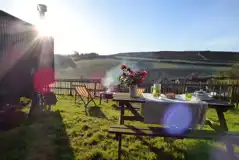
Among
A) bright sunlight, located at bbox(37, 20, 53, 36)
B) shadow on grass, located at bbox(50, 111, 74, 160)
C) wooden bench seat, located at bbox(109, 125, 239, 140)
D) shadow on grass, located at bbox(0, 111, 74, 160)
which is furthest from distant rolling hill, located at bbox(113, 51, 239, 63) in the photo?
wooden bench seat, located at bbox(109, 125, 239, 140)

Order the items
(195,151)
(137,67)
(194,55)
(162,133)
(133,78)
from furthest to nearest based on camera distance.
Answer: (194,55)
(137,67)
(133,78)
(195,151)
(162,133)

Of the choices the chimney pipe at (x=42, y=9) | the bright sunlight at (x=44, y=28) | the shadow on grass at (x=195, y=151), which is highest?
the chimney pipe at (x=42, y=9)

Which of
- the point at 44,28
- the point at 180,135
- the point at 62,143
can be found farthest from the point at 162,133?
the point at 44,28

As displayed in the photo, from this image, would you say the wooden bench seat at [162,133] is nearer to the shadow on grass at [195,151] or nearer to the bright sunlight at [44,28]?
the shadow on grass at [195,151]

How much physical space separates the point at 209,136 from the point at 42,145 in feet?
7.81

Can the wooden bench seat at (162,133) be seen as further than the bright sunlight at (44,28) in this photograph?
No

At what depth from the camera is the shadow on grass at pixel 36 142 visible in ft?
7.75

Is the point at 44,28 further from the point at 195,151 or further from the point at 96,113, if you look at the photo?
the point at 195,151

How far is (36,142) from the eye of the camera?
2.72 m


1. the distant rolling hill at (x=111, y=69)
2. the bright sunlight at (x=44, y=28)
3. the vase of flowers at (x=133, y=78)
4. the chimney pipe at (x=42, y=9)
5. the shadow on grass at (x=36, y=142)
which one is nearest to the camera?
the shadow on grass at (x=36, y=142)

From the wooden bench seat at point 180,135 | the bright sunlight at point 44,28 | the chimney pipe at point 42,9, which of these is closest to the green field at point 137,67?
the bright sunlight at point 44,28

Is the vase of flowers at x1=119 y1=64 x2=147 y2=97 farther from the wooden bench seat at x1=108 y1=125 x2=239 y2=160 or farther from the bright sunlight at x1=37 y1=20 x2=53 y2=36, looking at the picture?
the bright sunlight at x1=37 y1=20 x2=53 y2=36

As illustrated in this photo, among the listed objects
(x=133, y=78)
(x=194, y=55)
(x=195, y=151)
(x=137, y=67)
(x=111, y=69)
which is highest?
(x=194, y=55)

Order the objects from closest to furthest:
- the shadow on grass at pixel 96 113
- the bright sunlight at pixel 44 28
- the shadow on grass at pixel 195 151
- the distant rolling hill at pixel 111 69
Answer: the shadow on grass at pixel 195 151
the shadow on grass at pixel 96 113
the bright sunlight at pixel 44 28
the distant rolling hill at pixel 111 69
